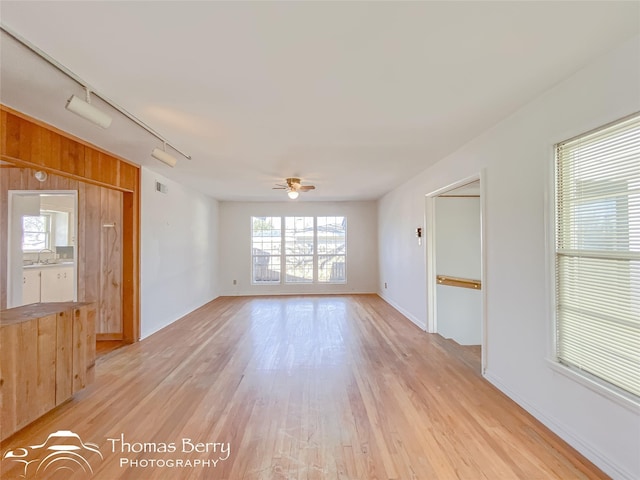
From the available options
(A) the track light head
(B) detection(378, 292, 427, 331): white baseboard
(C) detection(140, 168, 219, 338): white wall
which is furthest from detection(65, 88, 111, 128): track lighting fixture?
(B) detection(378, 292, 427, 331): white baseboard

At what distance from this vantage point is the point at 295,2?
1.29m

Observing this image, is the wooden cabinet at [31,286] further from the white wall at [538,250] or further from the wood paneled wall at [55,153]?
the white wall at [538,250]

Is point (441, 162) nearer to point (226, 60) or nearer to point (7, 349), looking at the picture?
point (226, 60)

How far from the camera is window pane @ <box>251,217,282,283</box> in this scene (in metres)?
7.57

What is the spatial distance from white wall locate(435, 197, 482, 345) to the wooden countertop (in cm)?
490

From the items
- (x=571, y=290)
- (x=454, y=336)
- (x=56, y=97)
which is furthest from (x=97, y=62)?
(x=454, y=336)

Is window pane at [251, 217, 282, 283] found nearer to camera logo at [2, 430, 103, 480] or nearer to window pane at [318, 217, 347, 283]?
window pane at [318, 217, 347, 283]

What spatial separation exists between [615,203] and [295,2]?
208cm

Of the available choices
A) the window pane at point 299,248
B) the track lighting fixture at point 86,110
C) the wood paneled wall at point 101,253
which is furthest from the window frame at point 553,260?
the window pane at point 299,248

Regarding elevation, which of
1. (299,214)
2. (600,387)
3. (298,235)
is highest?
(299,214)

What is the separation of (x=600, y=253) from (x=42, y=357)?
154 inches

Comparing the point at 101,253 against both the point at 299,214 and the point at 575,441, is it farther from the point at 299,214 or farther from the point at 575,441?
the point at 575,441

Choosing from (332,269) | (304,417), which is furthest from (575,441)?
(332,269)

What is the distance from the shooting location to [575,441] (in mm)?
1842
